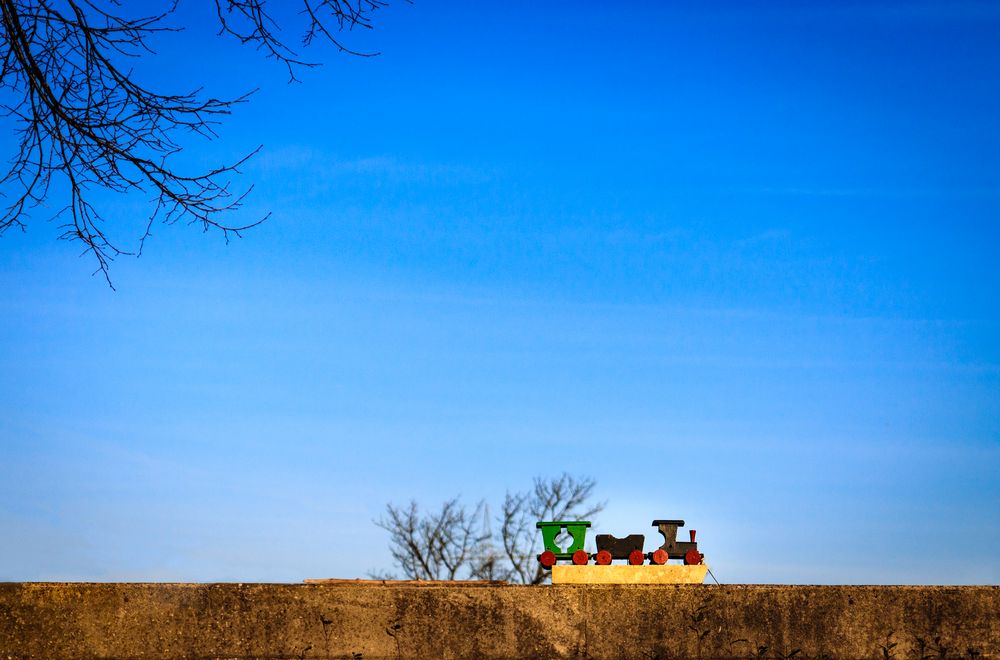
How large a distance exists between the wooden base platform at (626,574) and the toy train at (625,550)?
0.15 m

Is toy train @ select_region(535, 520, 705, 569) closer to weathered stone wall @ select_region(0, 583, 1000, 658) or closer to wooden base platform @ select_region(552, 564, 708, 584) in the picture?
wooden base platform @ select_region(552, 564, 708, 584)

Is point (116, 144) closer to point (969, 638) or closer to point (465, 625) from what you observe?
point (465, 625)

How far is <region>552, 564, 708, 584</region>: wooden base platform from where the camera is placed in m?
7.87

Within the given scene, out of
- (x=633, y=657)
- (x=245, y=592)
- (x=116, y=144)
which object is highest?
(x=116, y=144)

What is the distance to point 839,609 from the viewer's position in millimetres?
7426

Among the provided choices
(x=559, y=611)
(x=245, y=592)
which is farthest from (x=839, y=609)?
(x=245, y=592)

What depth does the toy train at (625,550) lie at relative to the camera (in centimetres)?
830

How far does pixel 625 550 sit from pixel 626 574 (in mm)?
538

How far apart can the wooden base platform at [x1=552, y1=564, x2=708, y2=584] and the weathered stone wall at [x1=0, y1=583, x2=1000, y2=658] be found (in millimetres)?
386

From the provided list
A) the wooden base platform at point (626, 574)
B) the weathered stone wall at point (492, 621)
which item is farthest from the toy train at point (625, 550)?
the weathered stone wall at point (492, 621)

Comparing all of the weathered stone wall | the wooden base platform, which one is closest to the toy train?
the wooden base platform

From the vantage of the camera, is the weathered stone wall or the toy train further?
the toy train

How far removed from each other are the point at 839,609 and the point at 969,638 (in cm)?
95

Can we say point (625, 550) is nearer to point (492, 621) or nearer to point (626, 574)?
point (626, 574)
